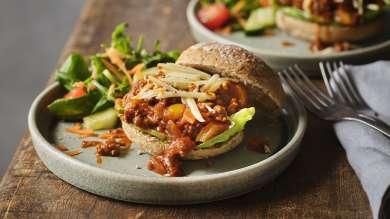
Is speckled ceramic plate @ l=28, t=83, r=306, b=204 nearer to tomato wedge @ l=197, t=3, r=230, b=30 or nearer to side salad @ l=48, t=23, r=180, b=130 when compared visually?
side salad @ l=48, t=23, r=180, b=130

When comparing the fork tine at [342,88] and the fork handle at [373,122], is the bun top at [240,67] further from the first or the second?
the fork tine at [342,88]

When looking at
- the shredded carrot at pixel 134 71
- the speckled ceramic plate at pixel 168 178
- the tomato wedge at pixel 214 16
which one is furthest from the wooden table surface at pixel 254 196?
the tomato wedge at pixel 214 16

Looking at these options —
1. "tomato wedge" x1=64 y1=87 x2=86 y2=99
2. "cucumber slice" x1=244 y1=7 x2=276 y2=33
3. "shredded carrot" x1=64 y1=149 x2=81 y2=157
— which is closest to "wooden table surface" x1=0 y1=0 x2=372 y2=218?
"shredded carrot" x1=64 y1=149 x2=81 y2=157

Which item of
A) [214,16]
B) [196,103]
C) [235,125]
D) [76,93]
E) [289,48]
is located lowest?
[289,48]

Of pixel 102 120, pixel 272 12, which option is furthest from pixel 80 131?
pixel 272 12

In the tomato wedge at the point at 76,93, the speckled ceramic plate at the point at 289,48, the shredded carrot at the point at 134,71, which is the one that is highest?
the shredded carrot at the point at 134,71

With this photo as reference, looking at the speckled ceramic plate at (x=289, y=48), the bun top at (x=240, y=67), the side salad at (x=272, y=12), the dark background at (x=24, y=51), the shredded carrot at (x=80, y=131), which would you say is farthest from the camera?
the dark background at (x=24, y=51)

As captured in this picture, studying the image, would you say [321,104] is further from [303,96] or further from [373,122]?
[373,122]
